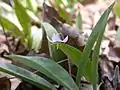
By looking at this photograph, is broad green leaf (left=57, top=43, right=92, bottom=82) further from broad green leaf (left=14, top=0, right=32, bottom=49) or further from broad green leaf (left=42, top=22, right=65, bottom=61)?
broad green leaf (left=14, top=0, right=32, bottom=49)

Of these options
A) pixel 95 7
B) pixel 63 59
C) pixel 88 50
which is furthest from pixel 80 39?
pixel 95 7

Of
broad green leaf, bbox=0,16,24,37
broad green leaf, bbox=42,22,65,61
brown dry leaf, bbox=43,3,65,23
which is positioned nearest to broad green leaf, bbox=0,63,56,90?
broad green leaf, bbox=42,22,65,61

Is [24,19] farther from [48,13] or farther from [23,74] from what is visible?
[23,74]

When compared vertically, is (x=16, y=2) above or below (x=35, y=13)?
above

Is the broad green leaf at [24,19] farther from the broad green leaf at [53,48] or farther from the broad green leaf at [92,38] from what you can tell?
the broad green leaf at [92,38]

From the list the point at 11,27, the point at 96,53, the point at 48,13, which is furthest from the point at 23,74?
the point at 11,27

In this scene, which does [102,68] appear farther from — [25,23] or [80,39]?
[25,23]
